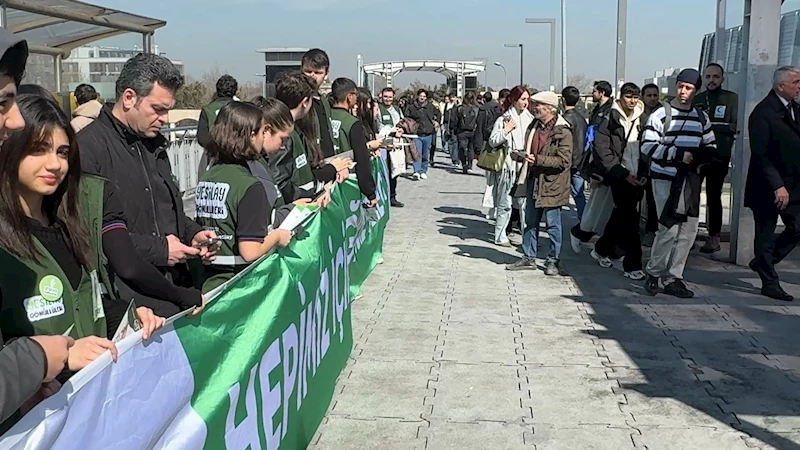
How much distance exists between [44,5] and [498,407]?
677cm

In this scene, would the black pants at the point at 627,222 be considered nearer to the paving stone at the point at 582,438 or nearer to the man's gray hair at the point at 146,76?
the paving stone at the point at 582,438

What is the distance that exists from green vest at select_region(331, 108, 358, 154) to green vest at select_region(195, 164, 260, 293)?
350cm

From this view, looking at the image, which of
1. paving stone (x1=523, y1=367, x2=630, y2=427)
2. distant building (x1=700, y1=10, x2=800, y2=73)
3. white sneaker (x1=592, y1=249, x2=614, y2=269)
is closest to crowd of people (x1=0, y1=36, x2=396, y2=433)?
paving stone (x1=523, y1=367, x2=630, y2=427)

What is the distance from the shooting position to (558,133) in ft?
28.0

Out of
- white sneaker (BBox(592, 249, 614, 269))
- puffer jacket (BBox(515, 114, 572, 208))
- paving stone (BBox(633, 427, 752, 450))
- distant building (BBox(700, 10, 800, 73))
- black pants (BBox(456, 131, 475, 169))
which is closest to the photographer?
paving stone (BBox(633, 427, 752, 450))

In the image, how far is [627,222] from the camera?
869 cm

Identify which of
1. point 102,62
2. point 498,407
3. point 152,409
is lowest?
point 498,407

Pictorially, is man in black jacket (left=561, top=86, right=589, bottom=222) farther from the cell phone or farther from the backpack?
the backpack

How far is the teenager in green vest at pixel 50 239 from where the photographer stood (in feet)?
7.61

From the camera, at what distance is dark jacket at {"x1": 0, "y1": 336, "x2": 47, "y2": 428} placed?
77.0 inches

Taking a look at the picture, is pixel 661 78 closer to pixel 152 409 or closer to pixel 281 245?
pixel 281 245

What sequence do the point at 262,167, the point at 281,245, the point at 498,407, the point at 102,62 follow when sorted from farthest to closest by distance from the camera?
the point at 102,62
the point at 498,407
the point at 262,167
the point at 281,245

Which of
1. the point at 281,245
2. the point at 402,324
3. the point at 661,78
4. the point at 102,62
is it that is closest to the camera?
the point at 281,245

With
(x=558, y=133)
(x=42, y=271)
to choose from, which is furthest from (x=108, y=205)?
(x=558, y=133)
